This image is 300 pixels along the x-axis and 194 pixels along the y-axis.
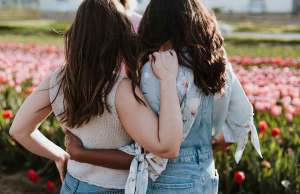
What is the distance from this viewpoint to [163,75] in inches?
78.0

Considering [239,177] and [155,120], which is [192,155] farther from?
[239,177]

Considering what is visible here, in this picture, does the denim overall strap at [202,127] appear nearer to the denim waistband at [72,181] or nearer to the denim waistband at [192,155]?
the denim waistband at [192,155]

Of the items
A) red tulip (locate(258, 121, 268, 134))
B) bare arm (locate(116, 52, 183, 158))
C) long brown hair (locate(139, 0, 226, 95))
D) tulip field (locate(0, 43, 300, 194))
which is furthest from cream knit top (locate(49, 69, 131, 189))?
red tulip (locate(258, 121, 268, 134))

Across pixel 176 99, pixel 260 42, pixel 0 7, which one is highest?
pixel 176 99

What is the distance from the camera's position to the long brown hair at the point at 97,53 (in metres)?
1.96

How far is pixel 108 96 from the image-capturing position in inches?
77.9

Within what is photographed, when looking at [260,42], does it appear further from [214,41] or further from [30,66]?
[214,41]

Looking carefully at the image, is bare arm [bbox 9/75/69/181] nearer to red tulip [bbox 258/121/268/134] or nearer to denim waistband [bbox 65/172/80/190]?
denim waistband [bbox 65/172/80/190]

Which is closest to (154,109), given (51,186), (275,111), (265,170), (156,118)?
(156,118)

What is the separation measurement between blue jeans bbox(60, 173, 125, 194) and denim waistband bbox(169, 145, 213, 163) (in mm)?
216

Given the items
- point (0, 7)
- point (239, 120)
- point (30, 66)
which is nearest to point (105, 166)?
point (239, 120)

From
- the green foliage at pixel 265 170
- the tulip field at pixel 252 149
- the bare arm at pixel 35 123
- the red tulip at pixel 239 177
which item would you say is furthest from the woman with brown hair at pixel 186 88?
the green foliage at pixel 265 170

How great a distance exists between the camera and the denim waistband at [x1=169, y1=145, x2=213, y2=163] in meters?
2.05

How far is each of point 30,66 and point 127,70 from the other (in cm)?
523
